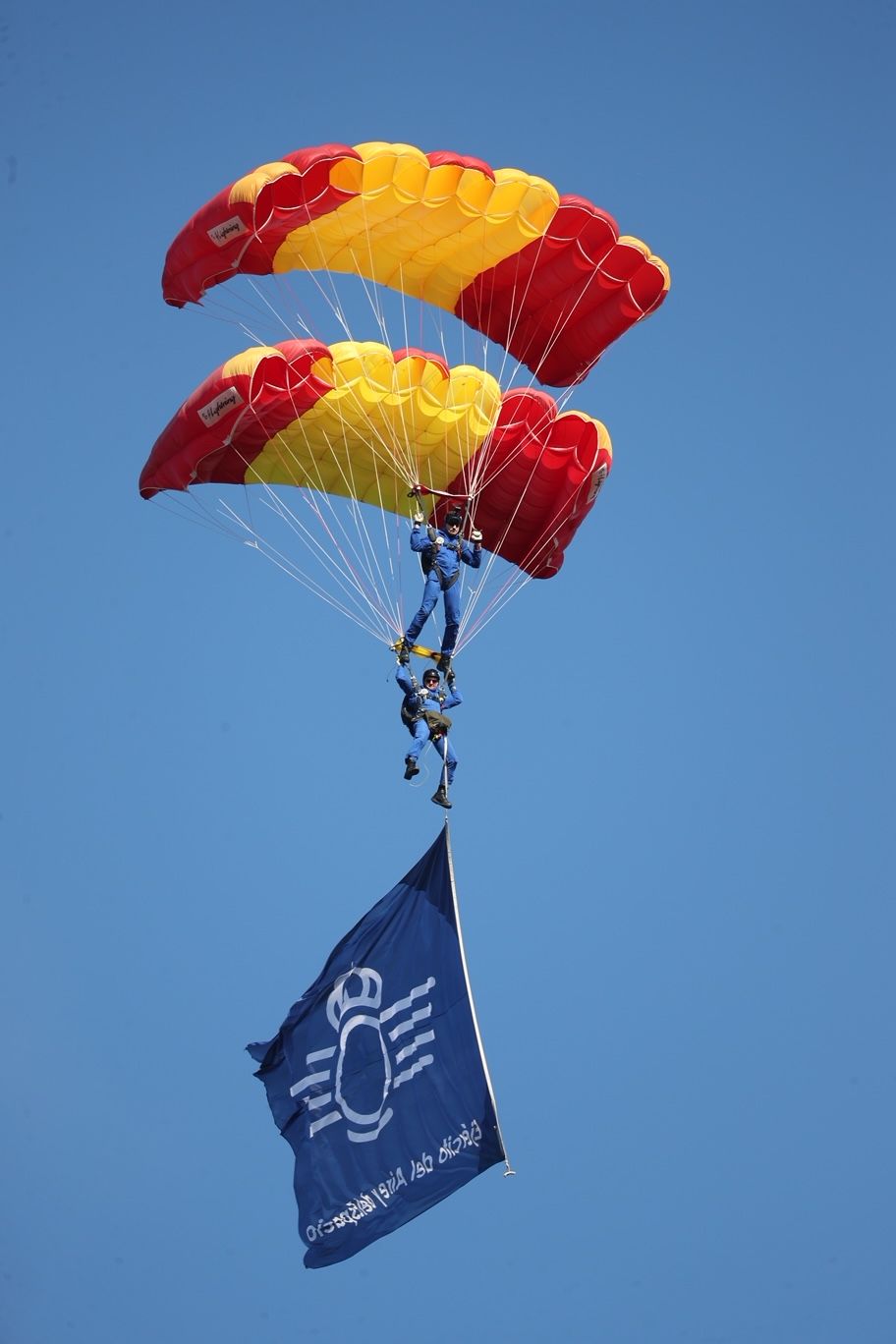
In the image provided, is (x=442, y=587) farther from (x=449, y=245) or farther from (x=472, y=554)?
(x=449, y=245)

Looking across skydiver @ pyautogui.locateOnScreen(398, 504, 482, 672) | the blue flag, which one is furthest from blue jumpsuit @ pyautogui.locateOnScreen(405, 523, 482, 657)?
the blue flag

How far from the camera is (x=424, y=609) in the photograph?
2467 centimetres

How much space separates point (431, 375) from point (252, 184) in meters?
2.58

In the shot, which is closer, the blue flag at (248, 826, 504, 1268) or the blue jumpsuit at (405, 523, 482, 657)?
the blue flag at (248, 826, 504, 1268)

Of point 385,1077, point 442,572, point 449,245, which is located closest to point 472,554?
point 442,572

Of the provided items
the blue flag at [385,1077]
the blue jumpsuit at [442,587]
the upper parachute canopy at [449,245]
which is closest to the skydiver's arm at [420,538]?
the blue jumpsuit at [442,587]

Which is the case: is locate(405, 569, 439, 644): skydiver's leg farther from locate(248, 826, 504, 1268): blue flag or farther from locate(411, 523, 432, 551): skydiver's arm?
locate(248, 826, 504, 1268): blue flag

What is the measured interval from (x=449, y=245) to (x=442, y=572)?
286 cm

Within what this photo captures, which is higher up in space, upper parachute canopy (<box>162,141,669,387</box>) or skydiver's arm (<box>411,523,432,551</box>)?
upper parachute canopy (<box>162,141,669,387</box>)

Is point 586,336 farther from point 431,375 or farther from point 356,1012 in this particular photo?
point 356,1012

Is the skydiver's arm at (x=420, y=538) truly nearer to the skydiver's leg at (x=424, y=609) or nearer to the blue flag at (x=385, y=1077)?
the skydiver's leg at (x=424, y=609)

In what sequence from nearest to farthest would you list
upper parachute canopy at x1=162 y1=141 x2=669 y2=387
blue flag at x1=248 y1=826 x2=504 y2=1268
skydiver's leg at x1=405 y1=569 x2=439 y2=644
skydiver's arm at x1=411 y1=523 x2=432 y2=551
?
1. blue flag at x1=248 y1=826 x2=504 y2=1268
2. upper parachute canopy at x1=162 y1=141 x2=669 y2=387
3. skydiver's leg at x1=405 y1=569 x2=439 y2=644
4. skydiver's arm at x1=411 y1=523 x2=432 y2=551

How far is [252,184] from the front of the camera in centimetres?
2358

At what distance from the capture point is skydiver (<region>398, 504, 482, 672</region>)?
2467 cm
